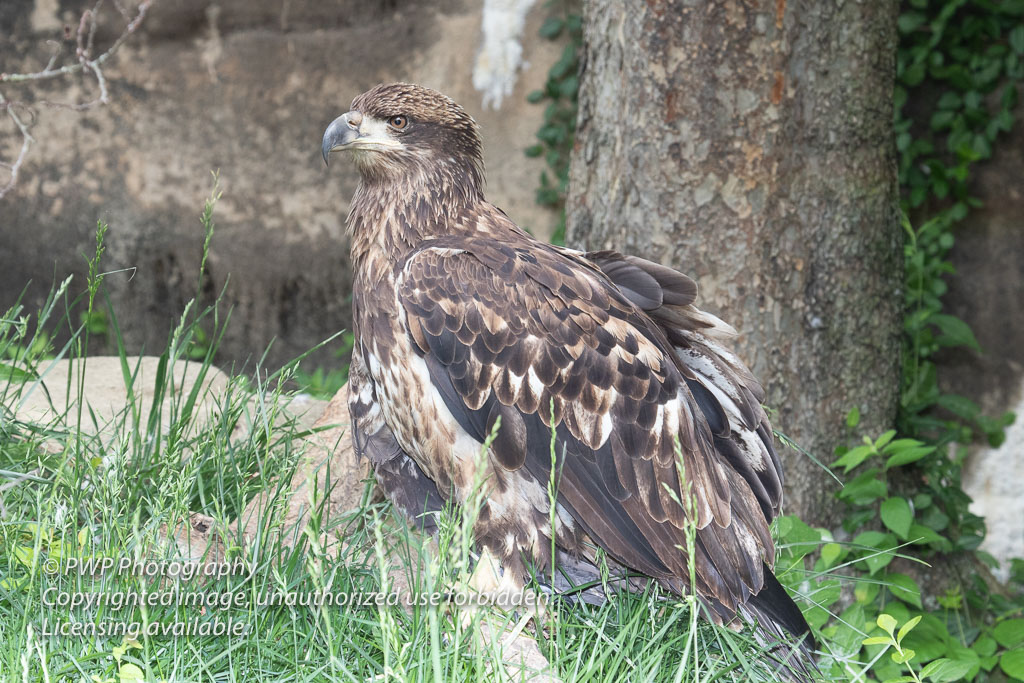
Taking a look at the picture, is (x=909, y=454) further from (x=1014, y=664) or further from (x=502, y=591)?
(x=502, y=591)

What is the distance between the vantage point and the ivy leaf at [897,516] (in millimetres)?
3277

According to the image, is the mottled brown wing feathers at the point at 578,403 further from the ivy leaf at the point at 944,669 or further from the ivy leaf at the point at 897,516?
the ivy leaf at the point at 897,516

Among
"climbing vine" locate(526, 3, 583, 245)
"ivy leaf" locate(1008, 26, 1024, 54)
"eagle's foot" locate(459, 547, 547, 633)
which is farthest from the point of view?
"climbing vine" locate(526, 3, 583, 245)

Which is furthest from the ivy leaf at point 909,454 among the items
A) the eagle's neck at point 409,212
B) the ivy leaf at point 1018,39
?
the ivy leaf at point 1018,39

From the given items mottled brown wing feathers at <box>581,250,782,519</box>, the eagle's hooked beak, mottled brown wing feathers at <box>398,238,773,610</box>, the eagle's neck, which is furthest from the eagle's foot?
the eagle's hooked beak

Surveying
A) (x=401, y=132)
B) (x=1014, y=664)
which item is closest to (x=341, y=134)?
(x=401, y=132)

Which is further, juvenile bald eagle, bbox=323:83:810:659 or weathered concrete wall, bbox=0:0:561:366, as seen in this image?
weathered concrete wall, bbox=0:0:561:366

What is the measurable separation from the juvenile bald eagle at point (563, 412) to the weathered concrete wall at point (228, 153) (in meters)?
2.81

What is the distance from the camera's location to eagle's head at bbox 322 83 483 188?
274 cm

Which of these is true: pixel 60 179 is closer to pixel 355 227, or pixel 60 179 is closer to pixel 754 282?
pixel 355 227

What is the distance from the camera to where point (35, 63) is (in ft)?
17.9

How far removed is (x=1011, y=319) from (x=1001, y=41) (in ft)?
4.26

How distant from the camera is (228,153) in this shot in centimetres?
546

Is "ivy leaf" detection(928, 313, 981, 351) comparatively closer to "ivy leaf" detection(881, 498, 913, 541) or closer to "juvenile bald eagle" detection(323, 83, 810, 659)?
"ivy leaf" detection(881, 498, 913, 541)
